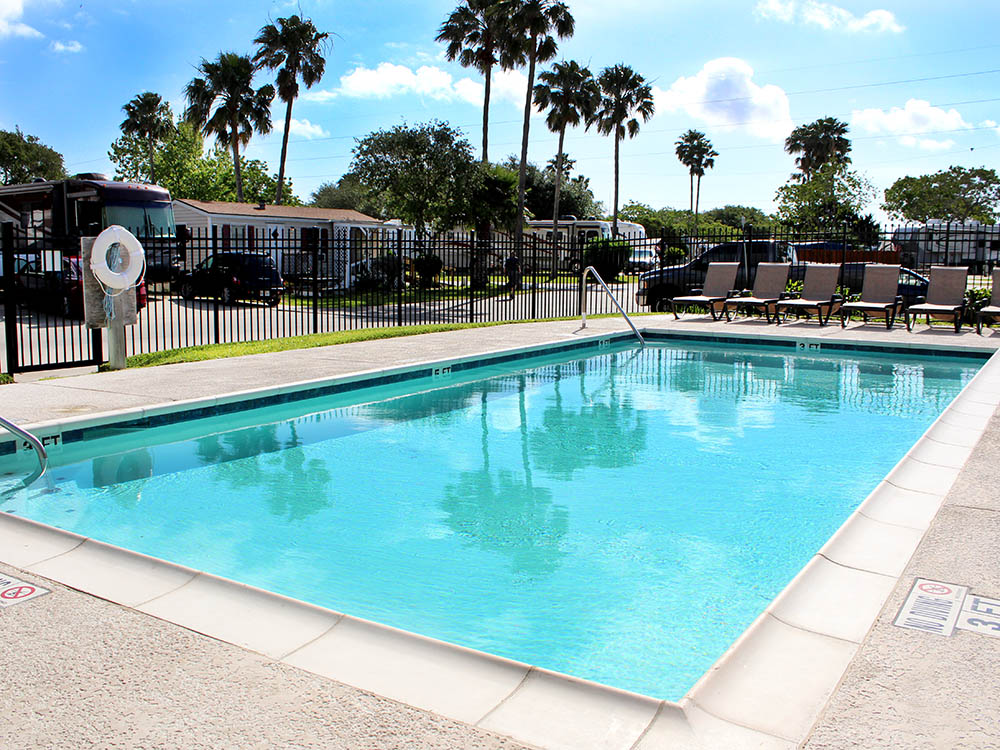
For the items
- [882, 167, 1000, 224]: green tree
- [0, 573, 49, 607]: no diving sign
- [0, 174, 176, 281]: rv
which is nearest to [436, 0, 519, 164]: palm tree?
[0, 174, 176, 281]: rv

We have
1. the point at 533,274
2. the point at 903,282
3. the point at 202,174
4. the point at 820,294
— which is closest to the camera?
the point at 820,294

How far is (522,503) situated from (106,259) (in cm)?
624

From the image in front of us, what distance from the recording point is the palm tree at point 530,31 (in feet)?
95.7

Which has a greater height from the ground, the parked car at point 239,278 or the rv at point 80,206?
the rv at point 80,206

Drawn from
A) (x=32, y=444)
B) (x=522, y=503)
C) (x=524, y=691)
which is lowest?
(x=522, y=503)

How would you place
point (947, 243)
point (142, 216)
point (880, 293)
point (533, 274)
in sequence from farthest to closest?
point (142, 216) < point (533, 274) < point (880, 293) < point (947, 243)

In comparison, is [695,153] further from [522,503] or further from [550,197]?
[522,503]

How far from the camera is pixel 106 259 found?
937 cm

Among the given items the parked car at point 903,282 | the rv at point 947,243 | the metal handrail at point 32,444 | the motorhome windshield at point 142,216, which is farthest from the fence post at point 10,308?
the parked car at point 903,282

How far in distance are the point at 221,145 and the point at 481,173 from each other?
51.0 ft

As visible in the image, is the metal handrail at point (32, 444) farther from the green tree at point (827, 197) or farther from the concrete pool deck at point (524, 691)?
the green tree at point (827, 197)

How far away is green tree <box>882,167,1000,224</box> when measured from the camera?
61094 millimetres

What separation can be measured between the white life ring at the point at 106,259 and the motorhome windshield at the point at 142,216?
394 inches

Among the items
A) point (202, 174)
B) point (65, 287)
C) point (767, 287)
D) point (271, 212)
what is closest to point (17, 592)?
point (65, 287)
